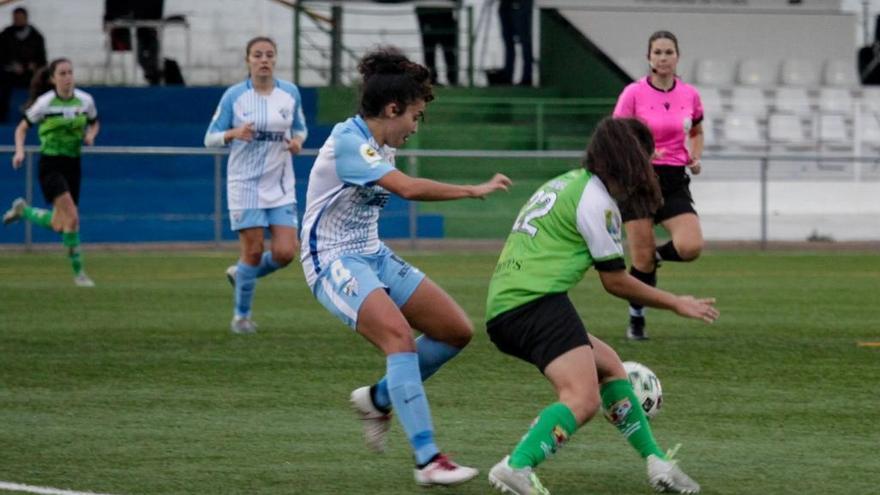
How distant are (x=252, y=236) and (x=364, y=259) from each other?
5.41 meters

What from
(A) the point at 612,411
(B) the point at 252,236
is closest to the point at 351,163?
(A) the point at 612,411

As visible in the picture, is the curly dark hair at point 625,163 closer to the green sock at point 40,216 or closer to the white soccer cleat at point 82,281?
the white soccer cleat at point 82,281

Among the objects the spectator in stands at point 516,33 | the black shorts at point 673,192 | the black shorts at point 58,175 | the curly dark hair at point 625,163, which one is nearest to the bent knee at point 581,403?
the curly dark hair at point 625,163

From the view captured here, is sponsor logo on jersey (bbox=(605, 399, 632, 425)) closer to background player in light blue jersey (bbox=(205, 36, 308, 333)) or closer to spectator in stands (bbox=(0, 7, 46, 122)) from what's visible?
background player in light blue jersey (bbox=(205, 36, 308, 333))

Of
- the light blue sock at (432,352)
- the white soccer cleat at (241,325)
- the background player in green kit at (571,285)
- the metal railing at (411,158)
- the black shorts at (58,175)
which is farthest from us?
the metal railing at (411,158)

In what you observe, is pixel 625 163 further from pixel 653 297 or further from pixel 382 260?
pixel 382 260

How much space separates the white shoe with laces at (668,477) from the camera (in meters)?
6.92

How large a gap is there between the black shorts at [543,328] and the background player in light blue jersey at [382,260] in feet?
1.57

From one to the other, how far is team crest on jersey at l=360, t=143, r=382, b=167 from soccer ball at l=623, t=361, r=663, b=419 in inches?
54.8

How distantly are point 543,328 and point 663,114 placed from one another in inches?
234

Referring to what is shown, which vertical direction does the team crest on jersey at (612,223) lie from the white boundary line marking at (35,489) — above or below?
above

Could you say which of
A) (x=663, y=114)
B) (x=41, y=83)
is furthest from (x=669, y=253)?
(x=41, y=83)

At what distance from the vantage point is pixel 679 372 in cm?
1071

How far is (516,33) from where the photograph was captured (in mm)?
29000
